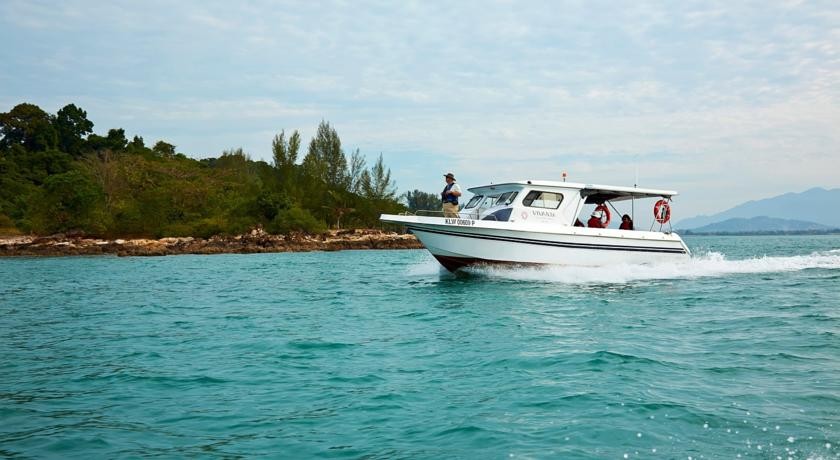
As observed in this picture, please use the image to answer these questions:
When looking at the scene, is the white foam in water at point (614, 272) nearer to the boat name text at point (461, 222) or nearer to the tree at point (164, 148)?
the boat name text at point (461, 222)

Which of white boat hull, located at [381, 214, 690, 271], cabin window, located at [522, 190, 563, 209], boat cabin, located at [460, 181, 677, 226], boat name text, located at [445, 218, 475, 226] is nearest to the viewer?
boat name text, located at [445, 218, 475, 226]

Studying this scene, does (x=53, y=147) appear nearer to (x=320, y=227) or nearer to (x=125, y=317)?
(x=320, y=227)

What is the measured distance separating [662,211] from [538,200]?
5.07 m

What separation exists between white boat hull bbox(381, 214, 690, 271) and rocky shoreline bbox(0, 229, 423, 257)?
4045 cm

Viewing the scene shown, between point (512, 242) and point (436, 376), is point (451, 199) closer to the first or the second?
point (512, 242)

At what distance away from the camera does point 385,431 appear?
6.31 metres

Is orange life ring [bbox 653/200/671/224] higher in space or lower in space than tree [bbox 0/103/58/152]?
lower

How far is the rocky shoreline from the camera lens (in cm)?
5559

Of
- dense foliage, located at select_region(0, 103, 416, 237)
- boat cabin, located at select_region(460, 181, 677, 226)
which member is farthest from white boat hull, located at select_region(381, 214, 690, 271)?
dense foliage, located at select_region(0, 103, 416, 237)

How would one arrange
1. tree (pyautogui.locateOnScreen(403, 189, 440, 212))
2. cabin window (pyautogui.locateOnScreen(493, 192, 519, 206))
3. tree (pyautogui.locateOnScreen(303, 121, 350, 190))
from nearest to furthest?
cabin window (pyautogui.locateOnScreen(493, 192, 519, 206)), tree (pyautogui.locateOnScreen(303, 121, 350, 190)), tree (pyautogui.locateOnScreen(403, 189, 440, 212))

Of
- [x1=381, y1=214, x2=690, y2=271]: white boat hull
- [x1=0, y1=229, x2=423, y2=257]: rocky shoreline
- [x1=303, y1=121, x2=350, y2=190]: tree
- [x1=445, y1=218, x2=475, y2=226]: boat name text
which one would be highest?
[x1=303, y1=121, x2=350, y2=190]: tree

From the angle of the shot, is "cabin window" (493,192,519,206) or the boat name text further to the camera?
"cabin window" (493,192,519,206)

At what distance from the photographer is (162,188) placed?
7106 cm

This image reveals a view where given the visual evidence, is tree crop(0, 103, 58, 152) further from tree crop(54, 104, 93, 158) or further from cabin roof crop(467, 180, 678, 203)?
cabin roof crop(467, 180, 678, 203)
